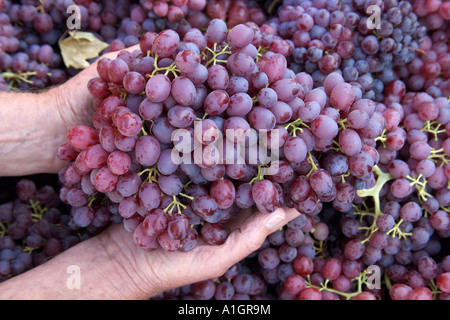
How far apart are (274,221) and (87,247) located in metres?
0.61

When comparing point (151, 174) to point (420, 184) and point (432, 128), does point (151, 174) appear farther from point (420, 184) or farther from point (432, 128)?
point (432, 128)

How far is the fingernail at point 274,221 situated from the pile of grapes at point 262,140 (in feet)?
0.13

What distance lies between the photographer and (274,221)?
3.46 feet

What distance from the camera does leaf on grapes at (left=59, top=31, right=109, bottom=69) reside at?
5.03 feet

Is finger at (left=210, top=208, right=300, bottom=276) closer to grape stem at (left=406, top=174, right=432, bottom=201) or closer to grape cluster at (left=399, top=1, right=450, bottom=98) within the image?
grape stem at (left=406, top=174, right=432, bottom=201)

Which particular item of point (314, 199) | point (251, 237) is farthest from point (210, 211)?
point (314, 199)

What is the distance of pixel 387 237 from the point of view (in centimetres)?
122

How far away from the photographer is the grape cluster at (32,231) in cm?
132
